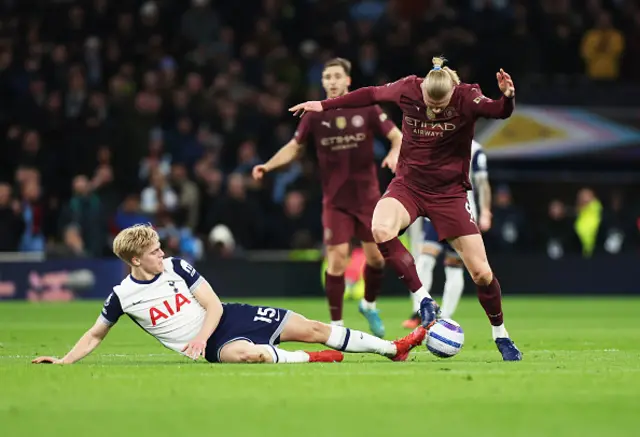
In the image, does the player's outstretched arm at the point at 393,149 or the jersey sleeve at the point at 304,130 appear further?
the jersey sleeve at the point at 304,130

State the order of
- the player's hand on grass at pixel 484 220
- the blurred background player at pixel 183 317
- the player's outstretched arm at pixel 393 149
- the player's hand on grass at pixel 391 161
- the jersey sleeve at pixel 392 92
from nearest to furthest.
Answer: the blurred background player at pixel 183 317
the jersey sleeve at pixel 392 92
the player's hand on grass at pixel 391 161
the player's outstretched arm at pixel 393 149
the player's hand on grass at pixel 484 220

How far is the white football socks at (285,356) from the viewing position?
9320 millimetres

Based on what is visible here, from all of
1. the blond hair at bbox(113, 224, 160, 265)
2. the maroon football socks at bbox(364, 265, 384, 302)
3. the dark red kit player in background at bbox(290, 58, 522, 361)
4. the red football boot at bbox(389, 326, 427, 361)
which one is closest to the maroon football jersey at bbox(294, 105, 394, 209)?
the maroon football socks at bbox(364, 265, 384, 302)

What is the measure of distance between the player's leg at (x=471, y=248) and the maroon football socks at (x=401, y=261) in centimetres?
38

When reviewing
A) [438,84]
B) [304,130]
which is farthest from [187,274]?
[304,130]

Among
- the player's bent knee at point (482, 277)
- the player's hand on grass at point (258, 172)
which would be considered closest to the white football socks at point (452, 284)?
the player's hand on grass at point (258, 172)

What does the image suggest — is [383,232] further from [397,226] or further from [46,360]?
[46,360]

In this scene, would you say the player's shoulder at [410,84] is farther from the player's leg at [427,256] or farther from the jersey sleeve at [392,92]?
the player's leg at [427,256]

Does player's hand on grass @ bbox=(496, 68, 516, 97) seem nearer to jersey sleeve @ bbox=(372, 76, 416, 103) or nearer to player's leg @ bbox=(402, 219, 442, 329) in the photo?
jersey sleeve @ bbox=(372, 76, 416, 103)

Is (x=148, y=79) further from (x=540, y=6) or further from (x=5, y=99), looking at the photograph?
(x=540, y=6)

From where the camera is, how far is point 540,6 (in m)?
25.2

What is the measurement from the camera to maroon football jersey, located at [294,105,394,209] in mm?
13180

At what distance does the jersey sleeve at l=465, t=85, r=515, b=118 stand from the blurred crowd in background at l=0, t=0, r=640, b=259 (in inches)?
432

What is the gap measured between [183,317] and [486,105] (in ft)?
8.57
